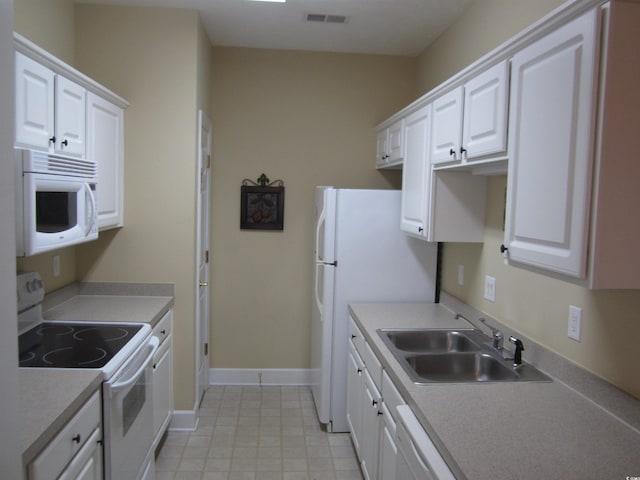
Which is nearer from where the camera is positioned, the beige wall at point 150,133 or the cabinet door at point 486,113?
the cabinet door at point 486,113

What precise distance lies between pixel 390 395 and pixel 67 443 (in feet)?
4.03

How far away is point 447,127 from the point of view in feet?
8.05

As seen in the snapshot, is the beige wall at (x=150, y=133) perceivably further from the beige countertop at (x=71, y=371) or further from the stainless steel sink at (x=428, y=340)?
the stainless steel sink at (x=428, y=340)

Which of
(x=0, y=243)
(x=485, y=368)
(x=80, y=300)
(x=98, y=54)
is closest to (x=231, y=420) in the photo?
(x=80, y=300)

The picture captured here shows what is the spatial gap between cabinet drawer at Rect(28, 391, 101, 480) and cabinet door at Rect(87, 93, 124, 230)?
4.25 ft

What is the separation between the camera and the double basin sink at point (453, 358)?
6.91 feet

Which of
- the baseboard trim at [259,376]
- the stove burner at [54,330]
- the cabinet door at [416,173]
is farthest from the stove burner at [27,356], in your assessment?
the baseboard trim at [259,376]

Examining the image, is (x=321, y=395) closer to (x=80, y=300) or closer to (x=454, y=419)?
(x=80, y=300)

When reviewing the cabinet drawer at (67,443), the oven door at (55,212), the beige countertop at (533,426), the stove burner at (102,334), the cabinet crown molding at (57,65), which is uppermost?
the cabinet crown molding at (57,65)

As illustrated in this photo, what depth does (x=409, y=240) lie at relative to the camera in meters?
3.37

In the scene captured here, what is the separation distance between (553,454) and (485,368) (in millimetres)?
902

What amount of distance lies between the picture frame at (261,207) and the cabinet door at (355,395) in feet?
4.53

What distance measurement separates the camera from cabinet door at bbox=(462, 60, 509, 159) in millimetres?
1889

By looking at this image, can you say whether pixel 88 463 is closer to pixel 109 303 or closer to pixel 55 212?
pixel 55 212
